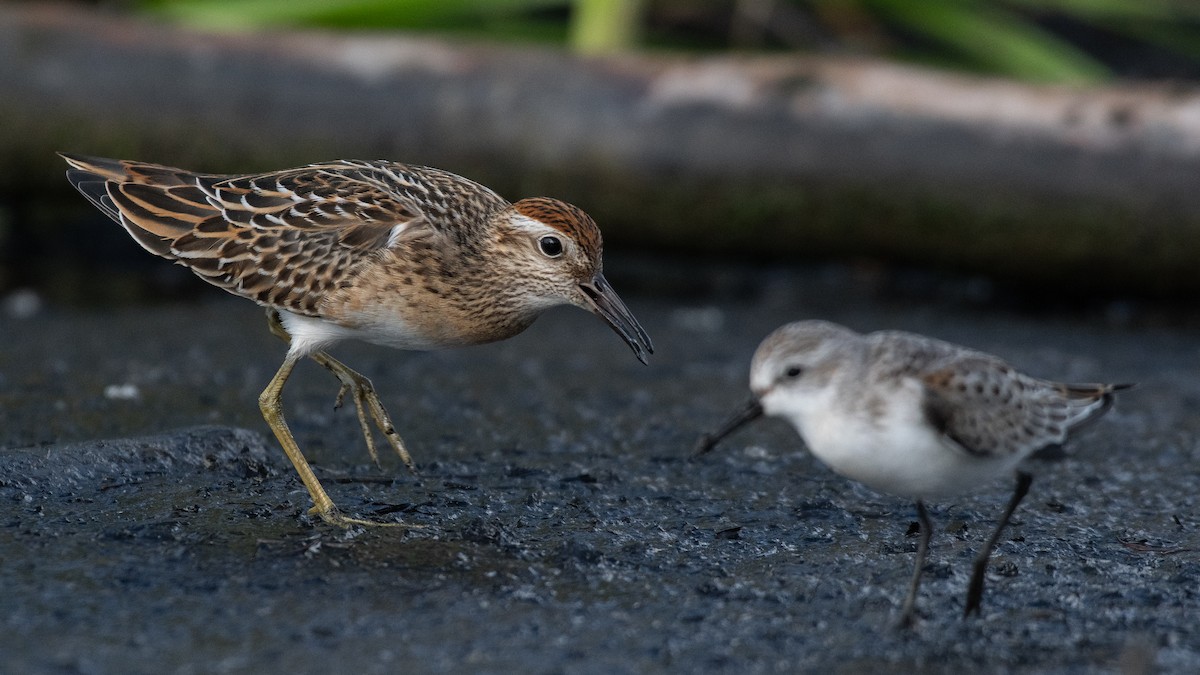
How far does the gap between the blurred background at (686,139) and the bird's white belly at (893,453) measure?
4.86 metres

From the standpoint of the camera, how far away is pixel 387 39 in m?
9.22

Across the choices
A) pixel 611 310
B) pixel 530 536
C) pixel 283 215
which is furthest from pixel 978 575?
pixel 283 215

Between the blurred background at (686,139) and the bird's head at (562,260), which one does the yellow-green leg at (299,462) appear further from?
the blurred background at (686,139)

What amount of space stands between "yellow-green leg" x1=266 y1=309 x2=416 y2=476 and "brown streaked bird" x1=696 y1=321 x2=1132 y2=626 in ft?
5.98

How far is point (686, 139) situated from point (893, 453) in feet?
16.7

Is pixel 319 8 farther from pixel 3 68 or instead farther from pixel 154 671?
pixel 154 671

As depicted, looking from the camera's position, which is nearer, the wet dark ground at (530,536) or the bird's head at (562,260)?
the wet dark ground at (530,536)

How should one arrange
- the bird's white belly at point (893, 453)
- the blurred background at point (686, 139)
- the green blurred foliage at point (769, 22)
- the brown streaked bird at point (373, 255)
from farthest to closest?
the green blurred foliage at point (769, 22), the blurred background at point (686, 139), the brown streaked bird at point (373, 255), the bird's white belly at point (893, 453)

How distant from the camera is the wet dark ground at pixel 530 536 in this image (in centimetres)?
415

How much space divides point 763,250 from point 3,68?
16.3 ft

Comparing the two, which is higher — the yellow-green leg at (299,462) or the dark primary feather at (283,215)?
the dark primary feather at (283,215)

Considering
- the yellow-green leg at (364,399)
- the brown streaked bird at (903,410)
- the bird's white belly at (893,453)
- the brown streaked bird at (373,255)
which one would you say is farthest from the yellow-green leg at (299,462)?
the bird's white belly at (893,453)

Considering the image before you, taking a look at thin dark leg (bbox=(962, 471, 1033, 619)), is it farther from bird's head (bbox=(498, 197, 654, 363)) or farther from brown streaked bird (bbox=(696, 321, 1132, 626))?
bird's head (bbox=(498, 197, 654, 363))

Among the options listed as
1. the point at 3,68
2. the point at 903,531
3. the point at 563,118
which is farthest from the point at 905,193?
the point at 3,68
